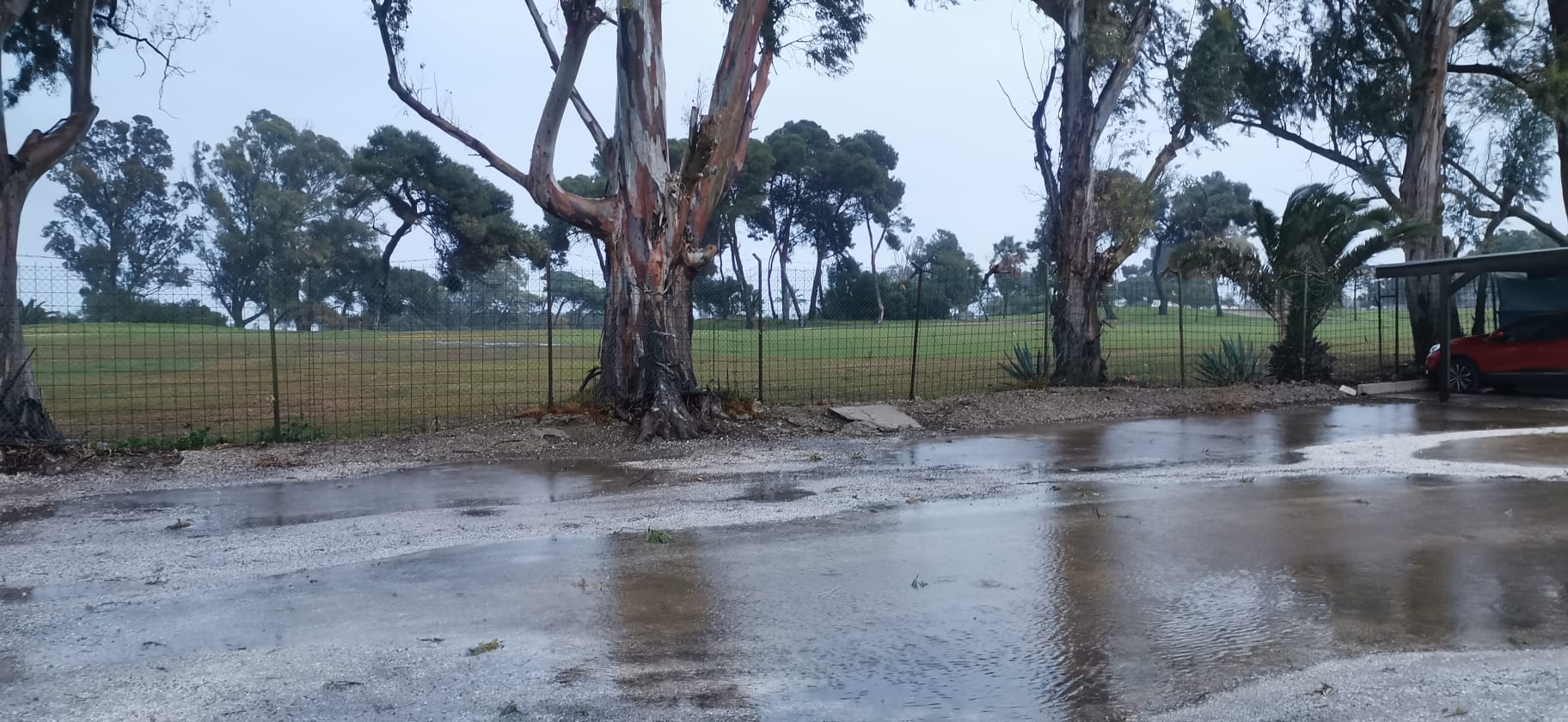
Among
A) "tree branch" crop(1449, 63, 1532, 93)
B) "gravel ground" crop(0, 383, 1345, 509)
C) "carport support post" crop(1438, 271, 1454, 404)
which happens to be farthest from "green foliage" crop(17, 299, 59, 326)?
"tree branch" crop(1449, 63, 1532, 93)

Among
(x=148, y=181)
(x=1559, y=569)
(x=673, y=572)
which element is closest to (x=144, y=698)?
(x=673, y=572)

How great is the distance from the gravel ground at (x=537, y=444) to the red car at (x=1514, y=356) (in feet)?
11.8

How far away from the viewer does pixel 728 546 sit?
7191 mm

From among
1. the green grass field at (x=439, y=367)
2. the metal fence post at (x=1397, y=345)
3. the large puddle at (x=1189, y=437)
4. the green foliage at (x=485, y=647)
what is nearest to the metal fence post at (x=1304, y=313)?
the green grass field at (x=439, y=367)

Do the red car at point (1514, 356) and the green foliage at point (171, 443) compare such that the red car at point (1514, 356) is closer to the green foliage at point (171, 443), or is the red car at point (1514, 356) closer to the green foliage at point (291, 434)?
the green foliage at point (291, 434)

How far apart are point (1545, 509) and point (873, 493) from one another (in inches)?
189

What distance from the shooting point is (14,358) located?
10641 mm

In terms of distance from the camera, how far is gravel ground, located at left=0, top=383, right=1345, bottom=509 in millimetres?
9883

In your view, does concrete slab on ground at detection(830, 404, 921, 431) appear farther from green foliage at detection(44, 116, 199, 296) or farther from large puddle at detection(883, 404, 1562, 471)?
green foliage at detection(44, 116, 199, 296)

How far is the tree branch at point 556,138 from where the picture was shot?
13375mm

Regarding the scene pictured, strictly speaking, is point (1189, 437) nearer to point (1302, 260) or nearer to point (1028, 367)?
point (1028, 367)

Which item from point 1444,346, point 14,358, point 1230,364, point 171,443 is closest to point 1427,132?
point 1444,346

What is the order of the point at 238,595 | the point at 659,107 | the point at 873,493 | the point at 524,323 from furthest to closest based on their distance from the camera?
the point at 524,323 < the point at 659,107 < the point at 873,493 < the point at 238,595

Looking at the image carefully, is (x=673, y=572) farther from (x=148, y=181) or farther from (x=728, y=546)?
(x=148, y=181)
